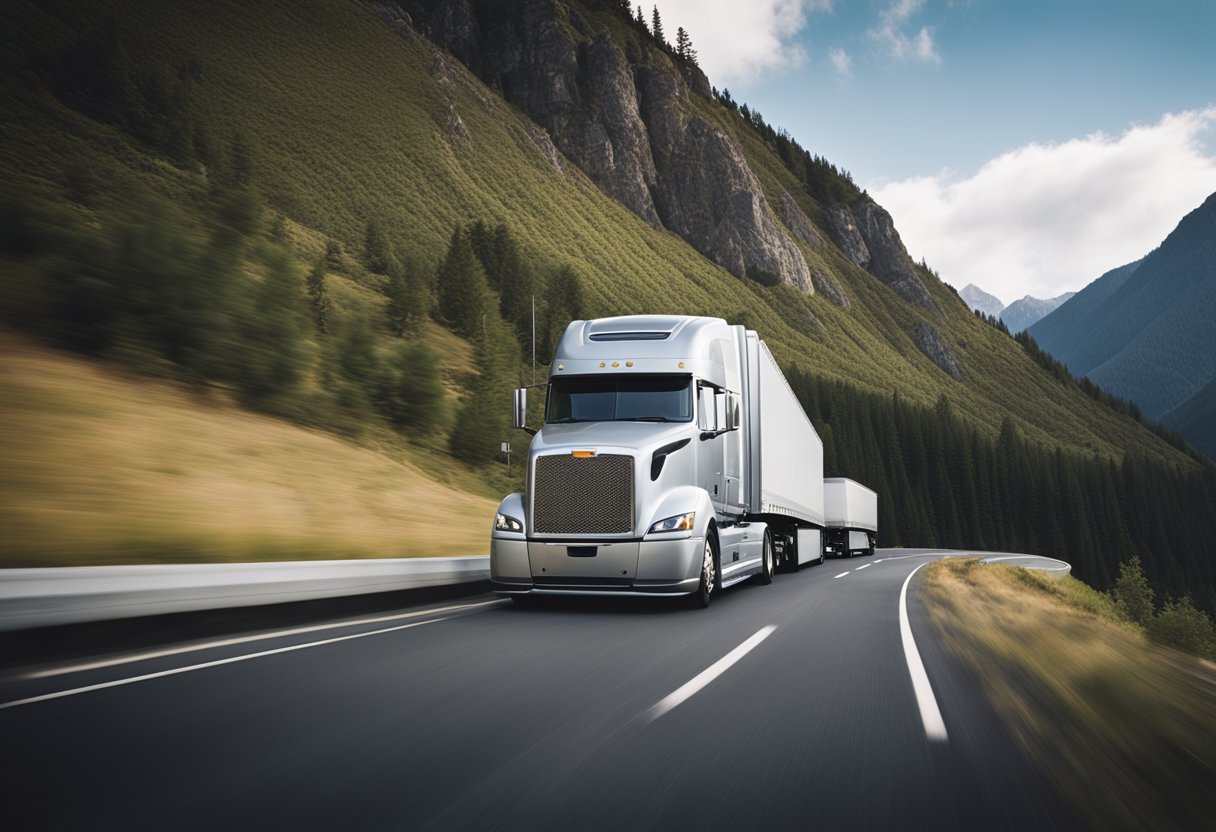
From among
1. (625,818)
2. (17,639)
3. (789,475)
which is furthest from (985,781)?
(789,475)

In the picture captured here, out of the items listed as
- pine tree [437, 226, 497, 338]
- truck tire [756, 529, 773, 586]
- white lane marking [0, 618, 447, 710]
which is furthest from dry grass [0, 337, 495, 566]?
pine tree [437, 226, 497, 338]

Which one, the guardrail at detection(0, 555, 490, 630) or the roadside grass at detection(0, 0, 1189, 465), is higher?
the roadside grass at detection(0, 0, 1189, 465)

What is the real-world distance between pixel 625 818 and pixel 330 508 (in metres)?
18.3

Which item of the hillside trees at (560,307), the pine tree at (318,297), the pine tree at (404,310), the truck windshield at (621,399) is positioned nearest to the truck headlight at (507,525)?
the truck windshield at (621,399)

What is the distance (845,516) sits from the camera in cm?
3603

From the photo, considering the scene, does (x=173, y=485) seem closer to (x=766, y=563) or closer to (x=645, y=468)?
(x=645, y=468)

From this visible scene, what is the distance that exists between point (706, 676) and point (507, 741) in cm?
260

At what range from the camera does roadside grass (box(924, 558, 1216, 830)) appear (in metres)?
4.06

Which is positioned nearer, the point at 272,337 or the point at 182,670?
the point at 182,670

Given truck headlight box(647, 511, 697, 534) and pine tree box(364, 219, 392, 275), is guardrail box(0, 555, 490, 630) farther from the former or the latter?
pine tree box(364, 219, 392, 275)

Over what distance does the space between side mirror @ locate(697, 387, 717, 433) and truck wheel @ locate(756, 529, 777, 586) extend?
4586mm

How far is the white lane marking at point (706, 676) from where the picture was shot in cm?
617

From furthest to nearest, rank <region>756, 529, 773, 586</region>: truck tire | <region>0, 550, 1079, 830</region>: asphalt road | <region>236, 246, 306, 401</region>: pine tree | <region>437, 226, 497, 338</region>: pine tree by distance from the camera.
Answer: <region>437, 226, 497, 338</region>: pine tree < <region>236, 246, 306, 401</region>: pine tree < <region>756, 529, 773, 586</region>: truck tire < <region>0, 550, 1079, 830</region>: asphalt road

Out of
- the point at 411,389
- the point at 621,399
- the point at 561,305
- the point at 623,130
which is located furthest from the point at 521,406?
the point at 623,130
